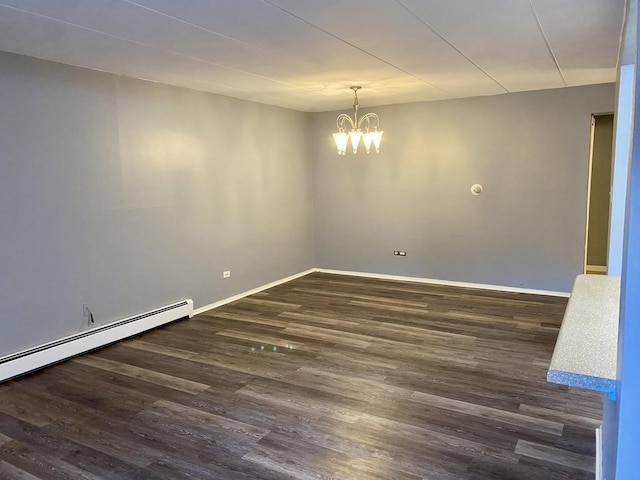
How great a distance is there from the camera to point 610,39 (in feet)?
10.8

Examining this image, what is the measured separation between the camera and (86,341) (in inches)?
162

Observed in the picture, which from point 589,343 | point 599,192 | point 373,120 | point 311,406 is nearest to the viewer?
point 589,343

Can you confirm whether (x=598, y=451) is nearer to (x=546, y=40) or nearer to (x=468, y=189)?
(x=546, y=40)

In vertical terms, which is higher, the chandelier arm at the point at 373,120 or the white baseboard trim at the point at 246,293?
the chandelier arm at the point at 373,120

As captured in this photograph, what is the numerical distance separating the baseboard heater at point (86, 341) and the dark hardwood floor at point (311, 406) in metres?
0.08

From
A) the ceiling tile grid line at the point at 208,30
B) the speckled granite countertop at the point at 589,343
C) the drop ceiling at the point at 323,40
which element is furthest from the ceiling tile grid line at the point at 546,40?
the ceiling tile grid line at the point at 208,30

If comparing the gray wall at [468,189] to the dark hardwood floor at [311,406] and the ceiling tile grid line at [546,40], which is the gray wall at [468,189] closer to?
the ceiling tile grid line at [546,40]

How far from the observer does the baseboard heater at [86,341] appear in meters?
3.63

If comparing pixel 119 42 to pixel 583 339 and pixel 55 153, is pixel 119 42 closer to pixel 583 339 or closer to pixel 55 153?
pixel 55 153

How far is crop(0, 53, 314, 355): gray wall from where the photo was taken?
3.66 metres

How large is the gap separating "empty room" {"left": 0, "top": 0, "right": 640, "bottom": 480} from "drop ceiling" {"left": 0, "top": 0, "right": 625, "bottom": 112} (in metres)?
0.03

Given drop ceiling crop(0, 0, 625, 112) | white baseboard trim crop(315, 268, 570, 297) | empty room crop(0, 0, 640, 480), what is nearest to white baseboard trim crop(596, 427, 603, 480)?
empty room crop(0, 0, 640, 480)

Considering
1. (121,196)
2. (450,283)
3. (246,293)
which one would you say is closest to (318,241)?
(246,293)

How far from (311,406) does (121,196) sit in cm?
276
